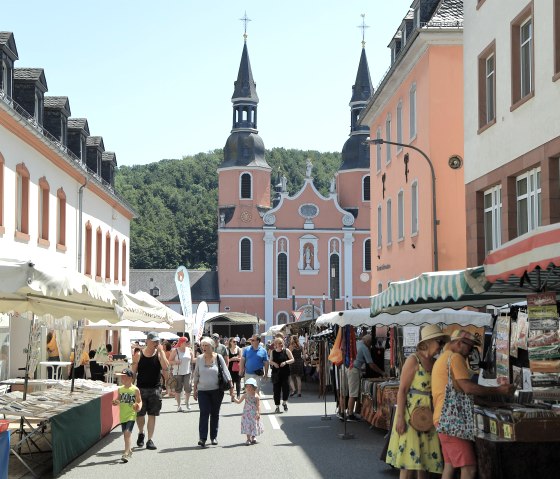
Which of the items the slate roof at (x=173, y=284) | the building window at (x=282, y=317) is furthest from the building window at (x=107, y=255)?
the slate roof at (x=173, y=284)

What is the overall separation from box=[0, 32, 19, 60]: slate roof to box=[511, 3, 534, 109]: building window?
552 inches

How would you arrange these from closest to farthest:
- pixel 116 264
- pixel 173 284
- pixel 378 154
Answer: pixel 378 154
pixel 116 264
pixel 173 284

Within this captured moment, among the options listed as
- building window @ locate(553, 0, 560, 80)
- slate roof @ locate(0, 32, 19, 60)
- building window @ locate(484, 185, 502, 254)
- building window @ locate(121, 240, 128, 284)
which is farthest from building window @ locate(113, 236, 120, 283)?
building window @ locate(553, 0, 560, 80)

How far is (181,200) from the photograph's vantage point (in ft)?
451

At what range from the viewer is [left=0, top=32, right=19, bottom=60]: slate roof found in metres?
27.4

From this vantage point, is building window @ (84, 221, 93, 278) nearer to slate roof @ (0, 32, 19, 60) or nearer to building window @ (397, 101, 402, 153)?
slate roof @ (0, 32, 19, 60)

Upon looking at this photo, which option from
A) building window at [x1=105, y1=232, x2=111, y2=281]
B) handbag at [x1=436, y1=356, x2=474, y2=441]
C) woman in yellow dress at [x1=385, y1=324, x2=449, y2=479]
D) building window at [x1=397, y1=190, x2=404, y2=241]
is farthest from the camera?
building window at [x1=105, y1=232, x2=111, y2=281]

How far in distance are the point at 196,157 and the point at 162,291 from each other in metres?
56.7

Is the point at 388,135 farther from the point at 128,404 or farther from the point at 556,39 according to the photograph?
the point at 128,404

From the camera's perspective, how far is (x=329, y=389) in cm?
3225

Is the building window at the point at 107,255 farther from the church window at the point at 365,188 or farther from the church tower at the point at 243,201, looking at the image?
the church window at the point at 365,188

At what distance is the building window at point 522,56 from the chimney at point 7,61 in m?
13.4

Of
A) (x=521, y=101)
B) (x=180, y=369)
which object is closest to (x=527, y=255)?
(x=521, y=101)

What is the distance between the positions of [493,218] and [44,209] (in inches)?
612
